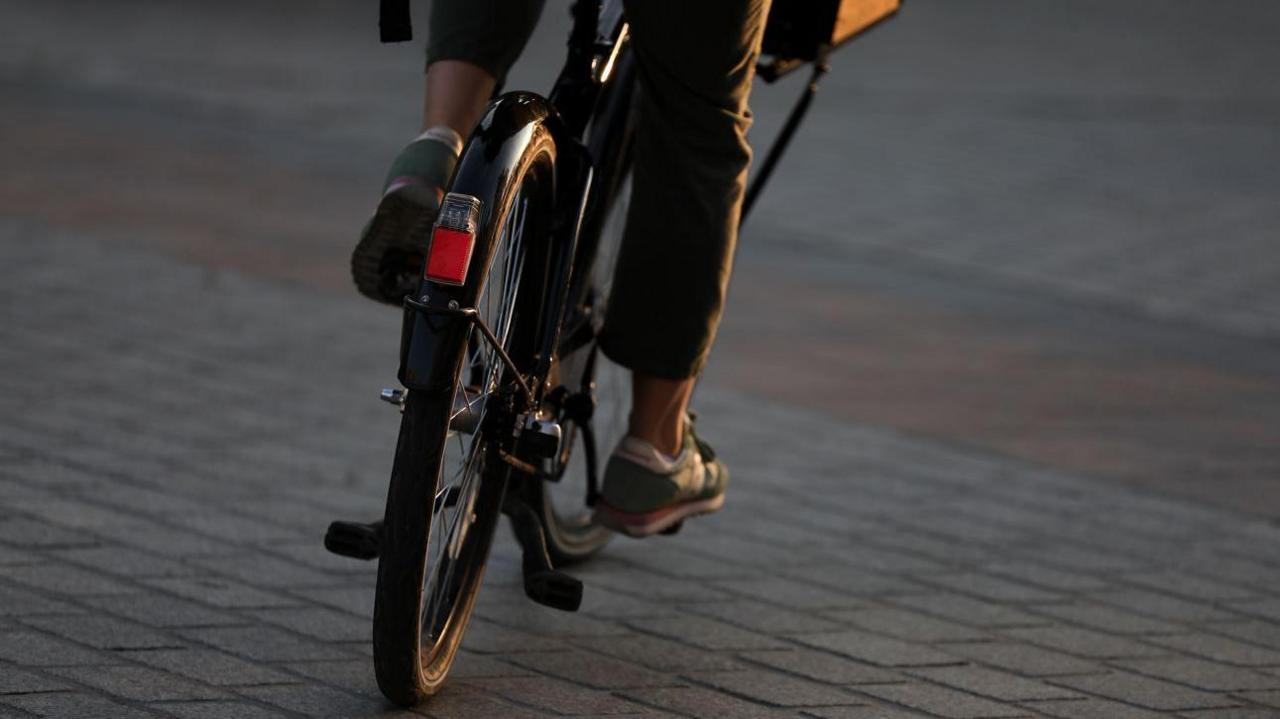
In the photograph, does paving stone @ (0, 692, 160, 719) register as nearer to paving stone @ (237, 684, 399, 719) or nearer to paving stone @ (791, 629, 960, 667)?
paving stone @ (237, 684, 399, 719)

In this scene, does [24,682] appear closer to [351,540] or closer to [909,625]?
[351,540]

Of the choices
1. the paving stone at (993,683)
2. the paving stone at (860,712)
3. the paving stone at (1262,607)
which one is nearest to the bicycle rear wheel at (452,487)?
the paving stone at (860,712)

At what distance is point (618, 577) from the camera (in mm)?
3930

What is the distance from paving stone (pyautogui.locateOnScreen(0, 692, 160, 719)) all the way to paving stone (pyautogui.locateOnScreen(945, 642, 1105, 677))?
4.72 ft

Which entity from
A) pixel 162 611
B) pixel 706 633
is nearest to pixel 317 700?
pixel 162 611

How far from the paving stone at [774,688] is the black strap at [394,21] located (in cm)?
113

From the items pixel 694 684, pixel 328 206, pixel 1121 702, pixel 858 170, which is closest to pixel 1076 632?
pixel 1121 702

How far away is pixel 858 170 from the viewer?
10.2 meters

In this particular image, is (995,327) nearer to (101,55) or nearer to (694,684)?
(694,684)

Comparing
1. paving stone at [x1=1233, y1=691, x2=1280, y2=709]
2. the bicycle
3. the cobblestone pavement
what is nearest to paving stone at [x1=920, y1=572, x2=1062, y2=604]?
the cobblestone pavement

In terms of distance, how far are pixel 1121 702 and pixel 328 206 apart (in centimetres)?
560

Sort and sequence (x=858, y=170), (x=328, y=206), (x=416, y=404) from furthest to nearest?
(x=858, y=170) → (x=328, y=206) → (x=416, y=404)

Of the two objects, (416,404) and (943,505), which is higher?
(416,404)

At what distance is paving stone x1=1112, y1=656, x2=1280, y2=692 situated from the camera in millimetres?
3438
